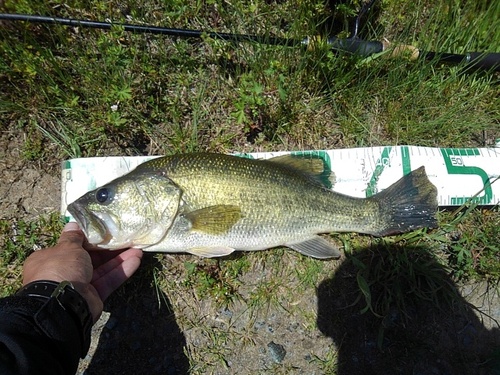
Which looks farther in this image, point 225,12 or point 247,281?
point 225,12

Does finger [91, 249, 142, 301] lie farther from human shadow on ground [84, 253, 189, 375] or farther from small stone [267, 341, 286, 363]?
small stone [267, 341, 286, 363]

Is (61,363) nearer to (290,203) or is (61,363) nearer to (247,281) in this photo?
(247,281)

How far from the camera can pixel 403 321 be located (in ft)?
11.4

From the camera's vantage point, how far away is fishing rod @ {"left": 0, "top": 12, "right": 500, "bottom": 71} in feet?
10.4

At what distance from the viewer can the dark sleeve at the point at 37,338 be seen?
82.0 inches

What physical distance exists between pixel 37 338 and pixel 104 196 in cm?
105

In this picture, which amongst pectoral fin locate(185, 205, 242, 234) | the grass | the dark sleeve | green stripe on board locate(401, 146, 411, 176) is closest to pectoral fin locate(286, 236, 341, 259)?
the grass

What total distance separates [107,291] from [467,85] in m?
4.05

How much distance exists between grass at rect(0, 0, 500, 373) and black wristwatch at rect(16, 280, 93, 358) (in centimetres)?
93

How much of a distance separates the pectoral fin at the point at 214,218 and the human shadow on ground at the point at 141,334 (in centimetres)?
82

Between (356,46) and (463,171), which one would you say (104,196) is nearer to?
(356,46)

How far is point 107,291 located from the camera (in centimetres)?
309

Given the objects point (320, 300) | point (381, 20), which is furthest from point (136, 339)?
point (381, 20)

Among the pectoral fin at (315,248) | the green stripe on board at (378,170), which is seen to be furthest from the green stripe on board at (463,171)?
the pectoral fin at (315,248)
